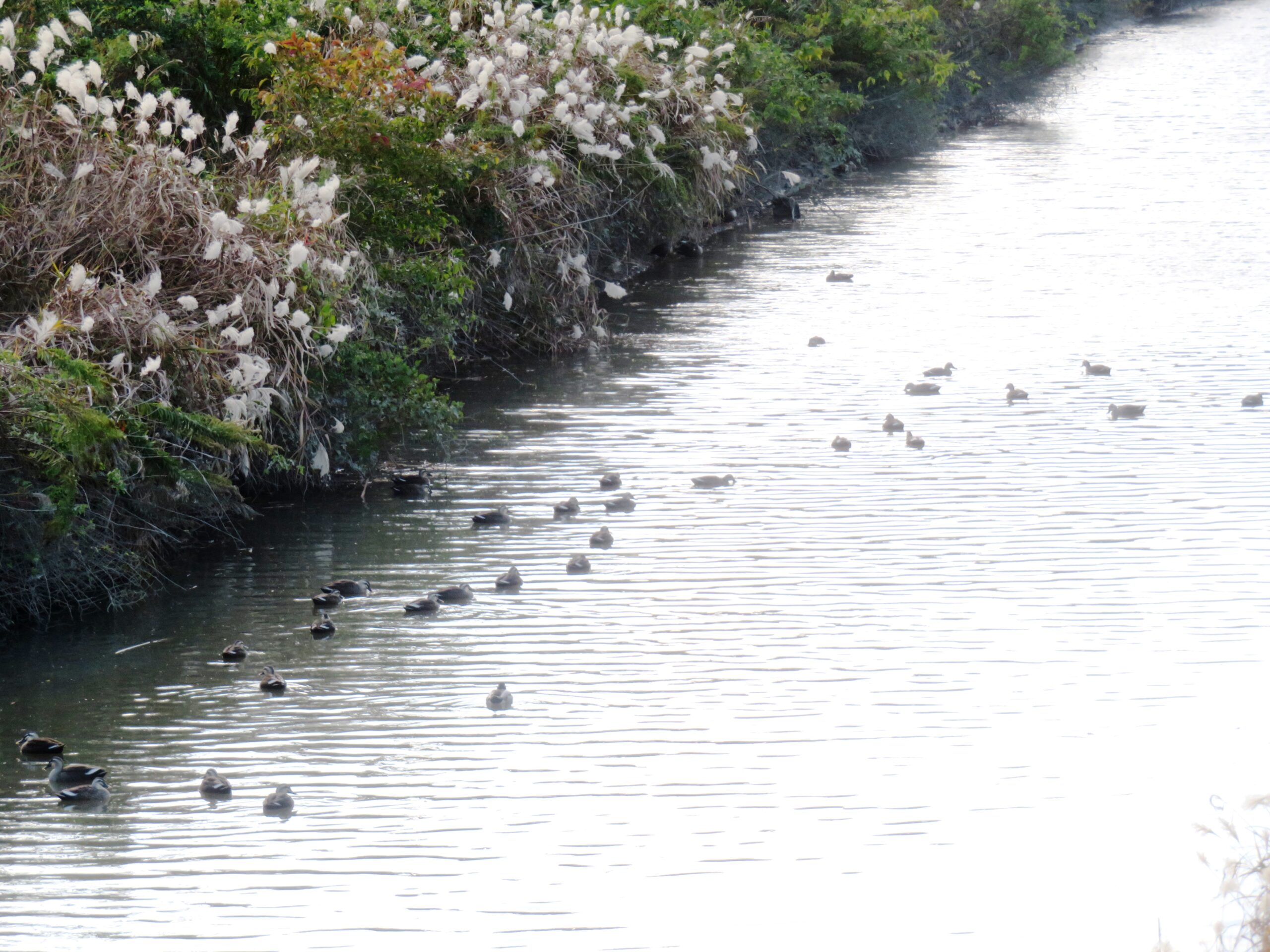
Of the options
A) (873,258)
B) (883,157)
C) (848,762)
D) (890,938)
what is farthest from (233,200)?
(883,157)

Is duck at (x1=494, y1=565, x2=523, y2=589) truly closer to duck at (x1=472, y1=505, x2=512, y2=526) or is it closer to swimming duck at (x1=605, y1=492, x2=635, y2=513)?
duck at (x1=472, y1=505, x2=512, y2=526)

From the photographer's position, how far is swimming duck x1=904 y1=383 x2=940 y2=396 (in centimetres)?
935

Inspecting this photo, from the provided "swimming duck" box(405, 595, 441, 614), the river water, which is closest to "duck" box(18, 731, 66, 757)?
the river water

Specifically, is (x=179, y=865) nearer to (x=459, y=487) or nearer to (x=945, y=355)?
(x=459, y=487)

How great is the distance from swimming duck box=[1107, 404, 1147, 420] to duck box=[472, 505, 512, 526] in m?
3.58

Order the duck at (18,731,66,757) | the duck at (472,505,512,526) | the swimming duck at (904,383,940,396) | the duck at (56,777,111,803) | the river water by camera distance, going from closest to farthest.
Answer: the river water, the duck at (56,777,111,803), the duck at (18,731,66,757), the duck at (472,505,512,526), the swimming duck at (904,383,940,396)

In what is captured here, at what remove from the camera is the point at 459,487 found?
773 cm

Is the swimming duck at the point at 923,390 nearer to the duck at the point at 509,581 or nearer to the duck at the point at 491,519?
the duck at the point at 491,519

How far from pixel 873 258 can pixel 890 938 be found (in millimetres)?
10176

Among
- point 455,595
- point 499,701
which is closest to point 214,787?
point 499,701

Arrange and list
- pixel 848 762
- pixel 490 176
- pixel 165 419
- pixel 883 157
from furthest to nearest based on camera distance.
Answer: pixel 883 157 → pixel 490 176 → pixel 165 419 → pixel 848 762

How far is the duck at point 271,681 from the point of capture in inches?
215

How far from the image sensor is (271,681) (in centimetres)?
548

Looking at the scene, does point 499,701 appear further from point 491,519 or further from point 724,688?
point 491,519
